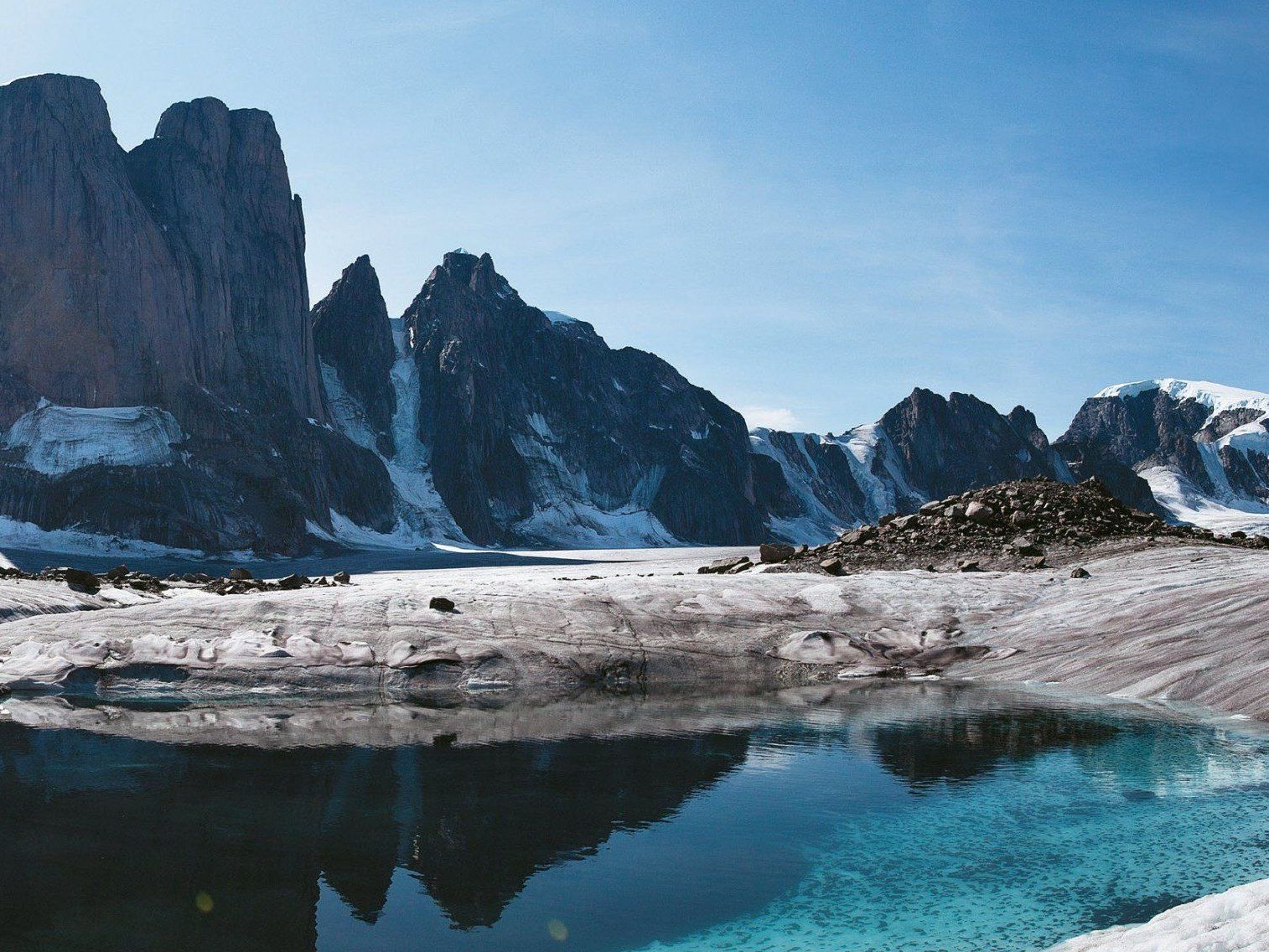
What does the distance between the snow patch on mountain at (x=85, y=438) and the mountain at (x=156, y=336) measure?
22 centimetres

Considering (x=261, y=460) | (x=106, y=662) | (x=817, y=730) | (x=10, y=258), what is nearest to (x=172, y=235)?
(x=10, y=258)

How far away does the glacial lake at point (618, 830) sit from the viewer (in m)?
8.21

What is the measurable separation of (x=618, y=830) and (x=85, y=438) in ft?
429

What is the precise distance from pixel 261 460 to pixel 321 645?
128706 millimetres

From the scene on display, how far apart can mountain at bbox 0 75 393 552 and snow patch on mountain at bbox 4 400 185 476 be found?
0.22 metres

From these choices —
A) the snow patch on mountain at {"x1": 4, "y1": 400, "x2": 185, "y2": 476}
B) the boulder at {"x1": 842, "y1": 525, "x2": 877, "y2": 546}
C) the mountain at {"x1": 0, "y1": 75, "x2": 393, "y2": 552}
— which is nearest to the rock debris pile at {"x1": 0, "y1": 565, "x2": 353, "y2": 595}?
the boulder at {"x1": 842, "y1": 525, "x2": 877, "y2": 546}

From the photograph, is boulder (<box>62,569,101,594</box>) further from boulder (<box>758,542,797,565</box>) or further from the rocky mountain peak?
the rocky mountain peak

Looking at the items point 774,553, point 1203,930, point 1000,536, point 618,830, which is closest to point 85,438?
point 774,553

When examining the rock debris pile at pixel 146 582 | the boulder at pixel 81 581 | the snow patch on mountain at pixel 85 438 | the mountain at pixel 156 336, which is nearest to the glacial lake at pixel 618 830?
the boulder at pixel 81 581

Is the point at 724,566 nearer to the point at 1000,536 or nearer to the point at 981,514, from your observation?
the point at 981,514

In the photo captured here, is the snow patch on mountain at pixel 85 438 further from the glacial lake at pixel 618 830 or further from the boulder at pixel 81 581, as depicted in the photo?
the glacial lake at pixel 618 830

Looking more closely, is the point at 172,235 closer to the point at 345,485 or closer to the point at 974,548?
the point at 345,485

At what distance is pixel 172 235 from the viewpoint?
152250 millimetres

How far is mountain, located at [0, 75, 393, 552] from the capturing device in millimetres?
120312
